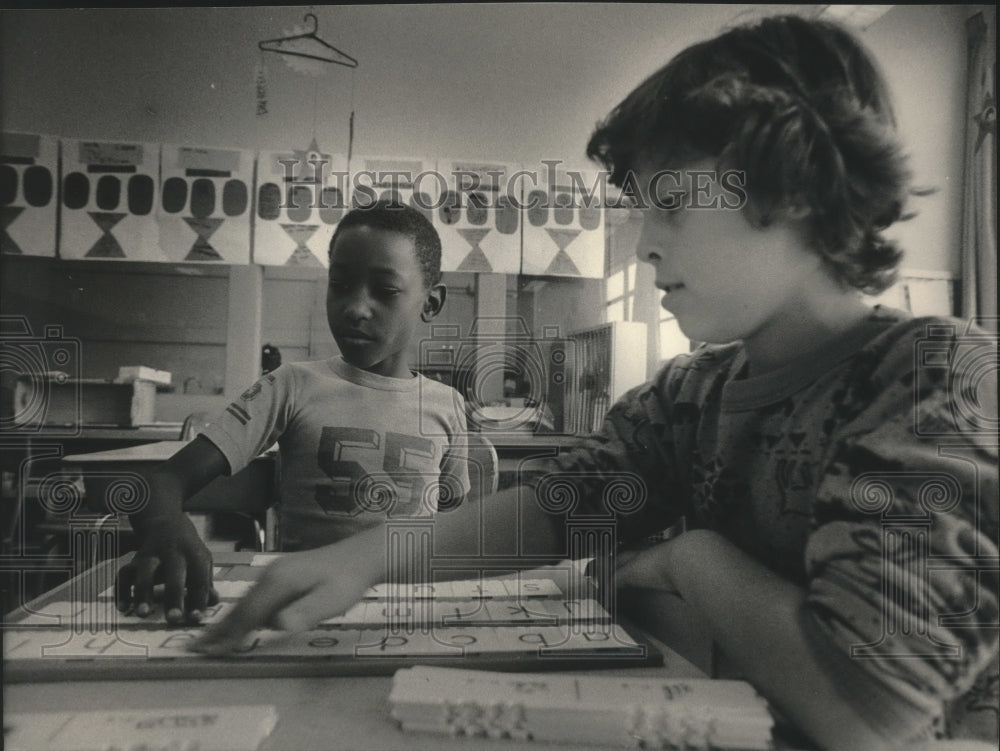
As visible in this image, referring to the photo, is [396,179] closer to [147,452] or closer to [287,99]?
[287,99]

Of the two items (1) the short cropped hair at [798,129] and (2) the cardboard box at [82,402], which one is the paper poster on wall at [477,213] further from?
(2) the cardboard box at [82,402]

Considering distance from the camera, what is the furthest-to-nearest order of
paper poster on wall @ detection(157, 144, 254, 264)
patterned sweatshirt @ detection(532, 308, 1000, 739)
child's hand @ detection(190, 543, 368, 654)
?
paper poster on wall @ detection(157, 144, 254, 264) < child's hand @ detection(190, 543, 368, 654) < patterned sweatshirt @ detection(532, 308, 1000, 739)

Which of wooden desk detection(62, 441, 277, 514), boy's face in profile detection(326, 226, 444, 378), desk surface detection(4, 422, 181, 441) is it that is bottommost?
wooden desk detection(62, 441, 277, 514)

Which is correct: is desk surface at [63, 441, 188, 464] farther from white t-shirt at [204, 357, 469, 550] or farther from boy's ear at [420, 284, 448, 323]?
boy's ear at [420, 284, 448, 323]

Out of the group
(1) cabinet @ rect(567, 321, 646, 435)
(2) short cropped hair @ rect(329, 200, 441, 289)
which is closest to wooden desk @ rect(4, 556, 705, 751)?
(1) cabinet @ rect(567, 321, 646, 435)

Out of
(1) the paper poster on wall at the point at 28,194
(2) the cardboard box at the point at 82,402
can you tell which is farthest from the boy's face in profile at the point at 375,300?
(1) the paper poster on wall at the point at 28,194

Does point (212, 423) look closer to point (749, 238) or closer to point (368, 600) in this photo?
point (368, 600)
